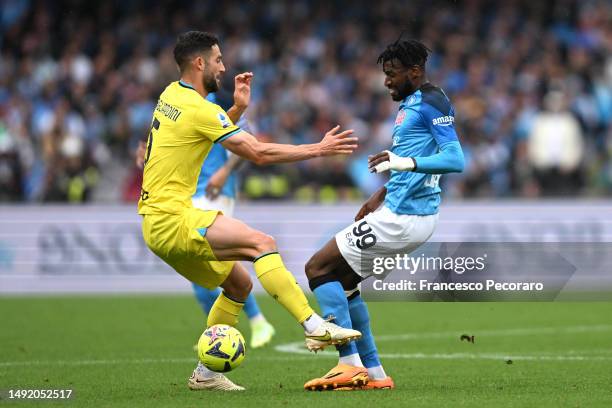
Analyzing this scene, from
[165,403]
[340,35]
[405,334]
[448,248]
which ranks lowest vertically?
[405,334]

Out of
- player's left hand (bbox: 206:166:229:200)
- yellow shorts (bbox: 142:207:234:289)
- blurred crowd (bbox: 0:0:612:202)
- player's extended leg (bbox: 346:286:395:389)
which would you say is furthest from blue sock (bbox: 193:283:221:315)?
blurred crowd (bbox: 0:0:612:202)

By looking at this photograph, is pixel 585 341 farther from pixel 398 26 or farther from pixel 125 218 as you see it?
pixel 398 26

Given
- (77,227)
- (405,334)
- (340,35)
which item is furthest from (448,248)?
(340,35)

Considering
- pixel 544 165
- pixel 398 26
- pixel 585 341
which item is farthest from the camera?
pixel 398 26

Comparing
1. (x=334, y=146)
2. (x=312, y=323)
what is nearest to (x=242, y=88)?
(x=334, y=146)

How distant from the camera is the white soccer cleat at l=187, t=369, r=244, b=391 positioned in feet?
27.1

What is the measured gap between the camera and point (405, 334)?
12312mm

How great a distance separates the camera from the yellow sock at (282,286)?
770 cm

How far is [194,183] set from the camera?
26.6ft

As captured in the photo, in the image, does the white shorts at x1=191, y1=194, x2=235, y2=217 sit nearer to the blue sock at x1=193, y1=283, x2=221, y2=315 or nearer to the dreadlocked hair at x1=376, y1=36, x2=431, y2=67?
the blue sock at x1=193, y1=283, x2=221, y2=315

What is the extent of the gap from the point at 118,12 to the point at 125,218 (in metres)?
7.99

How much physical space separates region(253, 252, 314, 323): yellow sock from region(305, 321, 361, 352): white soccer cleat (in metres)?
0.14

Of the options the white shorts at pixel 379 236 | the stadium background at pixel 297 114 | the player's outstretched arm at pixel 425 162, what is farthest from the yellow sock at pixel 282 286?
the stadium background at pixel 297 114

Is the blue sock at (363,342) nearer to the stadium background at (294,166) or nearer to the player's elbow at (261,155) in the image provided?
the stadium background at (294,166)
